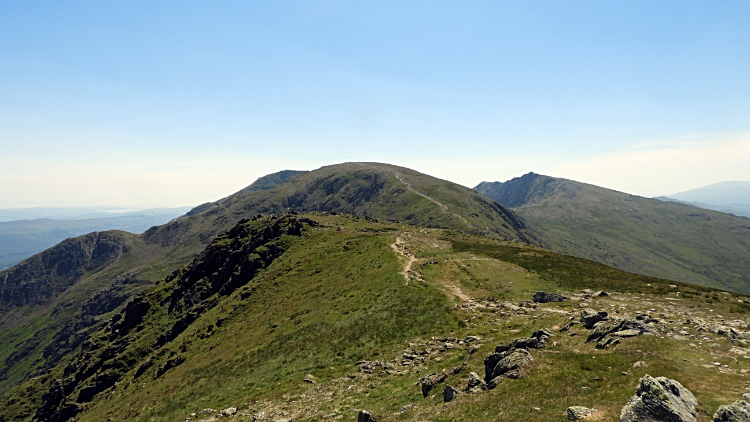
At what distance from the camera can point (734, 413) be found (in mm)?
13805

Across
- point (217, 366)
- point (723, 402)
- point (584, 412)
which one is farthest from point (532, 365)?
point (217, 366)

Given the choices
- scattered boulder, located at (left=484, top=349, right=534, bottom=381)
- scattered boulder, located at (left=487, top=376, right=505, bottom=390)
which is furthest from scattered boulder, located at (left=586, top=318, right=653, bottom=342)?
scattered boulder, located at (left=487, top=376, right=505, bottom=390)

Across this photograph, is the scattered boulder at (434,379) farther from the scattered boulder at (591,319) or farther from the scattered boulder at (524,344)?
the scattered boulder at (591,319)

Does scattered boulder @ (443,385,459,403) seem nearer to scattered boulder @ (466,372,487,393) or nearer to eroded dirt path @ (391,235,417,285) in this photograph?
scattered boulder @ (466,372,487,393)

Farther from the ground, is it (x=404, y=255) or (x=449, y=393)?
(x=404, y=255)

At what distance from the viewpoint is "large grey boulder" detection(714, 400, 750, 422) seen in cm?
1359

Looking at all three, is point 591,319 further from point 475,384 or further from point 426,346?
point 426,346

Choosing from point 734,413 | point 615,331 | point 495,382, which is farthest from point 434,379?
point 734,413

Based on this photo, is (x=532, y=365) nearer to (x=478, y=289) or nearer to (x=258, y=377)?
(x=478, y=289)

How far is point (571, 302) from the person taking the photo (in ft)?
137

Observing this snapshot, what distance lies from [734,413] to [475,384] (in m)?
12.6

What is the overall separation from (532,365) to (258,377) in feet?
105

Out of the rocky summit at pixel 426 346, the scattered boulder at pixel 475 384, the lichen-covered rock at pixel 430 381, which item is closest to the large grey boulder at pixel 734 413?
the rocky summit at pixel 426 346

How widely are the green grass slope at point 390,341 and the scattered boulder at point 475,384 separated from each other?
59cm
